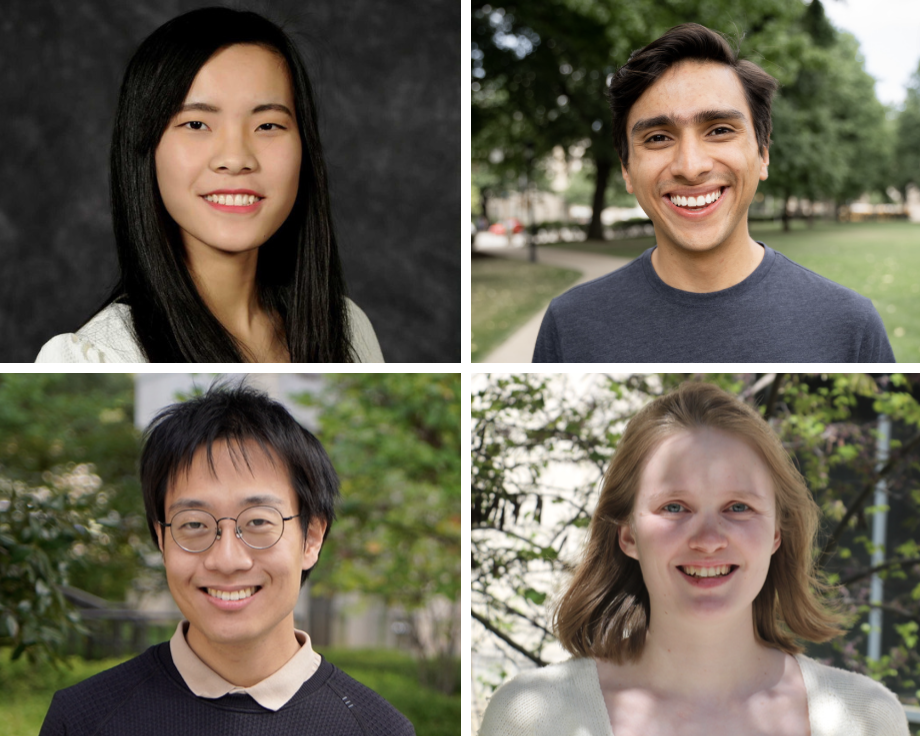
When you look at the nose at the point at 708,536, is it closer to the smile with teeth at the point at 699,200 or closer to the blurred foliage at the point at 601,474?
the blurred foliage at the point at 601,474

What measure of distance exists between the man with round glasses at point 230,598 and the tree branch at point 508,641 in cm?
27

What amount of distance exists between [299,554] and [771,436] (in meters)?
0.89

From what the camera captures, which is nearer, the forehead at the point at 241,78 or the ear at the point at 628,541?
the forehead at the point at 241,78

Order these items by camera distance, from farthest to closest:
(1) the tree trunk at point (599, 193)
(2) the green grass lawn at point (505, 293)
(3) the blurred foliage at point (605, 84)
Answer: (1) the tree trunk at point (599, 193) < (2) the green grass lawn at point (505, 293) < (3) the blurred foliage at point (605, 84)

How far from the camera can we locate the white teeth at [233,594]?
1.32 meters

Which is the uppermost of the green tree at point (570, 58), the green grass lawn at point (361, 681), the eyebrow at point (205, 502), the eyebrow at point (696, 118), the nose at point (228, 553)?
the green tree at point (570, 58)

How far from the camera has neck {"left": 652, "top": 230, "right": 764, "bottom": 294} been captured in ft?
4.52

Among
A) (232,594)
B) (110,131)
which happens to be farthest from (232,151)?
(232,594)

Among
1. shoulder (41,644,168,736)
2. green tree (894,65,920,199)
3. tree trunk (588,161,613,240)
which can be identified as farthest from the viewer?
tree trunk (588,161,613,240)

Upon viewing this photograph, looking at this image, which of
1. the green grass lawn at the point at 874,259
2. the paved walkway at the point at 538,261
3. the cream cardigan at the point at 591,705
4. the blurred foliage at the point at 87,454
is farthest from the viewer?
Answer: the blurred foliage at the point at 87,454

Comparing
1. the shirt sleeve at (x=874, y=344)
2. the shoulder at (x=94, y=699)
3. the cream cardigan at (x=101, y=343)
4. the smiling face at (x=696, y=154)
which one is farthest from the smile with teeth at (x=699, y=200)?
the shoulder at (x=94, y=699)

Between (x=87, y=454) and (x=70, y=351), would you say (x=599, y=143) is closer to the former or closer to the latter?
(x=70, y=351)

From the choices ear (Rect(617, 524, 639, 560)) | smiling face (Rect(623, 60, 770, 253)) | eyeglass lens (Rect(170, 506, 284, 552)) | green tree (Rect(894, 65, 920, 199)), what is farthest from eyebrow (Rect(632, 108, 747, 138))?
green tree (Rect(894, 65, 920, 199))

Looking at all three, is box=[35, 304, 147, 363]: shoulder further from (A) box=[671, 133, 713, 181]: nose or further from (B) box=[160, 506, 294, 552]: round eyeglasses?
(A) box=[671, 133, 713, 181]: nose
